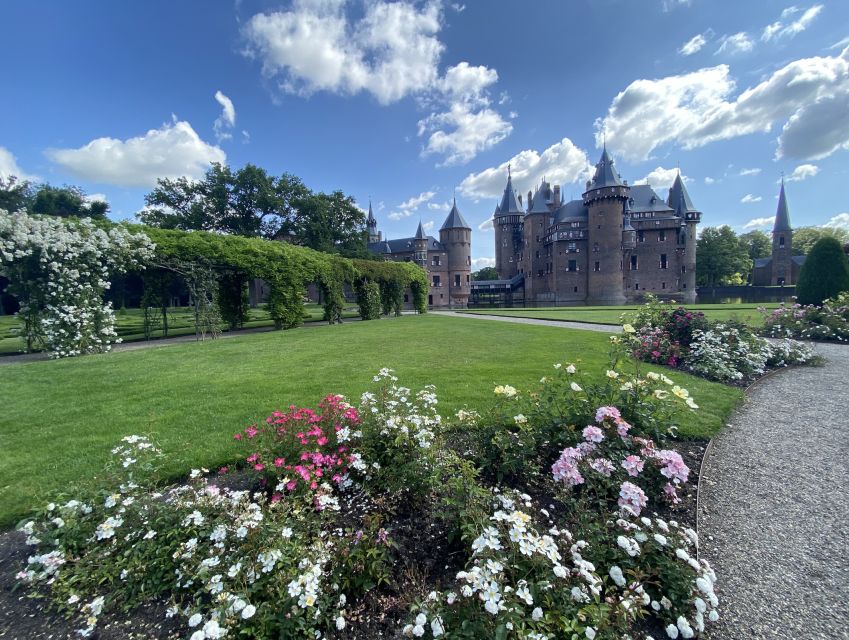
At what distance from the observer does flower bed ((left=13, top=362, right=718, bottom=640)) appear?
1.68 meters

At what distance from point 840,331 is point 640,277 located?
41.0 meters

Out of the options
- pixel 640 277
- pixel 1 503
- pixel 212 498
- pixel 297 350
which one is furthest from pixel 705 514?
pixel 640 277

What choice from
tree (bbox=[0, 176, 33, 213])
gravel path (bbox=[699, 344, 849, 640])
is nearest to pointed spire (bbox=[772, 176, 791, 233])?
gravel path (bbox=[699, 344, 849, 640])

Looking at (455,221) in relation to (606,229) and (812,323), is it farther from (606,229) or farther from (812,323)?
(812,323)

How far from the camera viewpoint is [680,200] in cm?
4684

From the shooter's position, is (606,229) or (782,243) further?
(782,243)

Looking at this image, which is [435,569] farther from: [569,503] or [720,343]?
[720,343]

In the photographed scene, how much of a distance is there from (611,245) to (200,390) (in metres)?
46.8

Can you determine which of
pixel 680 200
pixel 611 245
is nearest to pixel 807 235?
pixel 680 200

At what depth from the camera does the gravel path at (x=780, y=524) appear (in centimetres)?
193

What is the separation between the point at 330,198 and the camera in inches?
1312

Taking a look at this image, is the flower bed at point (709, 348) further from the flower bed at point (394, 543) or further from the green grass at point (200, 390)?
the flower bed at point (394, 543)

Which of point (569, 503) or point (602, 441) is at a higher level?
point (602, 441)

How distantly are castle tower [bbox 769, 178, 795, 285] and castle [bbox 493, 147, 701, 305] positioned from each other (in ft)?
67.0
